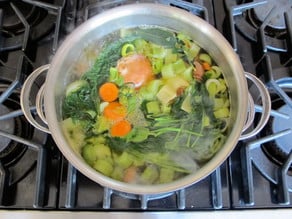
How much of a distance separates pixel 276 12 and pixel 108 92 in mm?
356

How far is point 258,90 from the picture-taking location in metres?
0.75

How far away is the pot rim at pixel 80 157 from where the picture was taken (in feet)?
1.97

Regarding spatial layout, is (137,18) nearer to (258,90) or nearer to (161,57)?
(161,57)

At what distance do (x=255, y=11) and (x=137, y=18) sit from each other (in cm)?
24

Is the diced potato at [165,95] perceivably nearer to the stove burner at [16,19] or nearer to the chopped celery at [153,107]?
the chopped celery at [153,107]

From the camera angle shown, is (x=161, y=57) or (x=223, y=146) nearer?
(x=223, y=146)

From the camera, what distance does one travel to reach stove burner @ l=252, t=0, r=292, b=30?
815mm

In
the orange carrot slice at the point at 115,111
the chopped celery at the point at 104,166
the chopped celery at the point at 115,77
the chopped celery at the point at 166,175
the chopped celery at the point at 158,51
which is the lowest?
the chopped celery at the point at 166,175

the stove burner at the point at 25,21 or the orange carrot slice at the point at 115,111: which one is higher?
the stove burner at the point at 25,21

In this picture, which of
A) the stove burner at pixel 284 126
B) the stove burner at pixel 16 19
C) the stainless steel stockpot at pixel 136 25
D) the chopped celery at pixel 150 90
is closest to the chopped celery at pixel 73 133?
the stainless steel stockpot at pixel 136 25

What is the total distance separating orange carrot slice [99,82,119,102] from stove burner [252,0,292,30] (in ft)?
1.01

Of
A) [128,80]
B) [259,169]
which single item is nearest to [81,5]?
[128,80]

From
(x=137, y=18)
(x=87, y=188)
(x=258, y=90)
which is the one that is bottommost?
(x=87, y=188)

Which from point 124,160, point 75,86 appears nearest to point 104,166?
point 124,160
